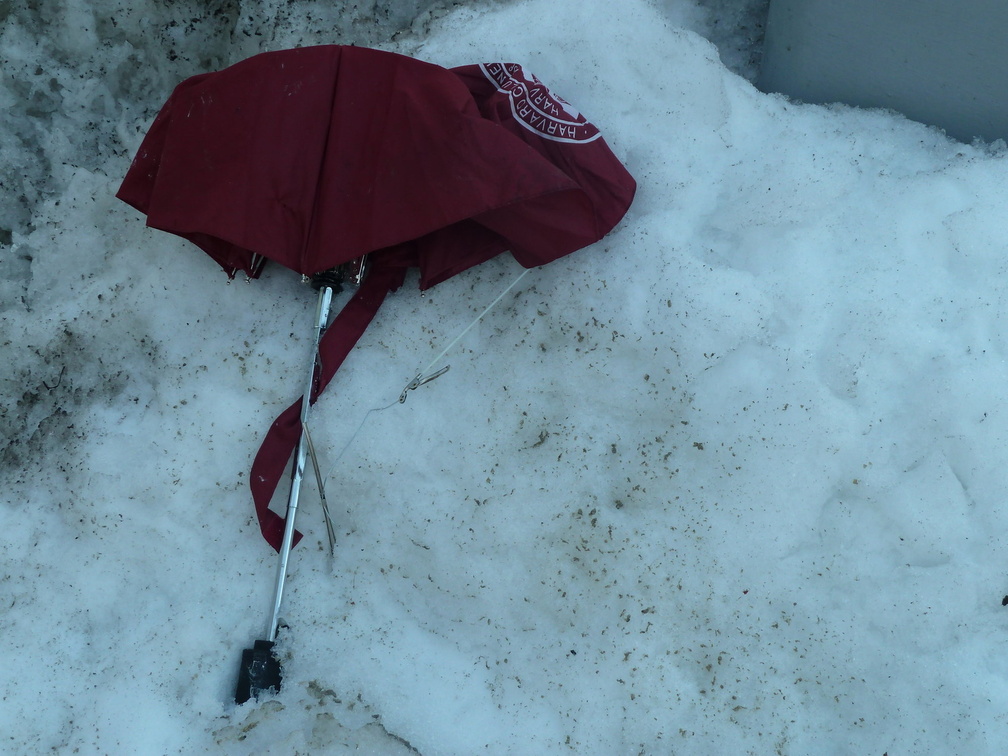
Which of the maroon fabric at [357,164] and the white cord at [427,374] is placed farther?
the white cord at [427,374]

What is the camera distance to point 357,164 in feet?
5.57

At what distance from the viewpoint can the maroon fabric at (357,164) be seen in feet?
5.37

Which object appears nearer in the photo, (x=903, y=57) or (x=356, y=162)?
(x=356, y=162)

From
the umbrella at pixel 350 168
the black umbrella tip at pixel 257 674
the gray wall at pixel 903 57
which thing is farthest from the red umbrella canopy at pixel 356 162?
the black umbrella tip at pixel 257 674

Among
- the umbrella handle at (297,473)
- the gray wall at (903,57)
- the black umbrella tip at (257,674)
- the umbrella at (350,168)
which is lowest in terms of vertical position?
the black umbrella tip at (257,674)

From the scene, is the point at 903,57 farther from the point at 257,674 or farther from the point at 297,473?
the point at 257,674

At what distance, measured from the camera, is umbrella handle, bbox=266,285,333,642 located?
68.3 inches

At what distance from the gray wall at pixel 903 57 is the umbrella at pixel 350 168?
61cm

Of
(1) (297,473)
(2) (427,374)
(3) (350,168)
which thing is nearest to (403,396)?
(2) (427,374)

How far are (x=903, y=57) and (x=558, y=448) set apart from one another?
51.3 inches

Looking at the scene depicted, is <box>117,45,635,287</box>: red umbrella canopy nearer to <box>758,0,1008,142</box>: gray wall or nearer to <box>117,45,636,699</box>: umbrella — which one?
<box>117,45,636,699</box>: umbrella

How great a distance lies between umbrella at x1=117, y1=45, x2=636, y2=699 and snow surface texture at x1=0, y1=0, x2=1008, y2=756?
14 centimetres

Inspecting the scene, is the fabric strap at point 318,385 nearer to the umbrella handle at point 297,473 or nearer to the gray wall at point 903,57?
the umbrella handle at point 297,473

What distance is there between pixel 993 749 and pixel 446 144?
1.80 meters
